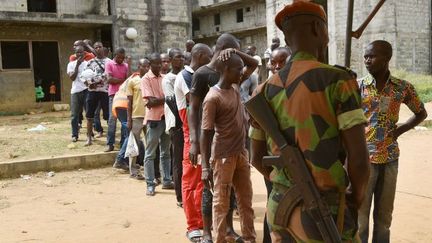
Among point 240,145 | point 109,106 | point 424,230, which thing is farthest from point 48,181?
point 424,230

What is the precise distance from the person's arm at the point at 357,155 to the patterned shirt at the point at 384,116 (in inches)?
51.6

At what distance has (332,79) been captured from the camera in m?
1.80

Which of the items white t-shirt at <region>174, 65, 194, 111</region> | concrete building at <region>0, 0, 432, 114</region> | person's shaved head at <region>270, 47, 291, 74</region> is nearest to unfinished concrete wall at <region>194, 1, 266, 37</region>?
concrete building at <region>0, 0, 432, 114</region>

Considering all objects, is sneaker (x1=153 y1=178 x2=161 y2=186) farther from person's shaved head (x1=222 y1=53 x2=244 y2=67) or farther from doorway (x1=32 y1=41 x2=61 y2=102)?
doorway (x1=32 y1=41 x2=61 y2=102)

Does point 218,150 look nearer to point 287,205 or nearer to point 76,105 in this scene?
point 287,205

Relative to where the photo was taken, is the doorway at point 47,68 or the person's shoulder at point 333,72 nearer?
the person's shoulder at point 333,72

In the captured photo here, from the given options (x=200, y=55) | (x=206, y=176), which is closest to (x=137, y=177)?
(x=200, y=55)

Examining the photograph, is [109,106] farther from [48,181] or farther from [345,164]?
[345,164]

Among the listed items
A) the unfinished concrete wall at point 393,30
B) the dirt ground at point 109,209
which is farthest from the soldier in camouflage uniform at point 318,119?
the unfinished concrete wall at point 393,30

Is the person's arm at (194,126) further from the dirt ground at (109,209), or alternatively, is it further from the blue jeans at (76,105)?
the blue jeans at (76,105)

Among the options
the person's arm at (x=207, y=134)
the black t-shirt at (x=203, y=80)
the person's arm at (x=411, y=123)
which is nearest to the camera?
the person's arm at (x=411, y=123)

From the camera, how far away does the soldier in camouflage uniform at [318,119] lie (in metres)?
1.80

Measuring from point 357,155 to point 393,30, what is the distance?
19.8 metres

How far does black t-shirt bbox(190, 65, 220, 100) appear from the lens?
11.9ft
